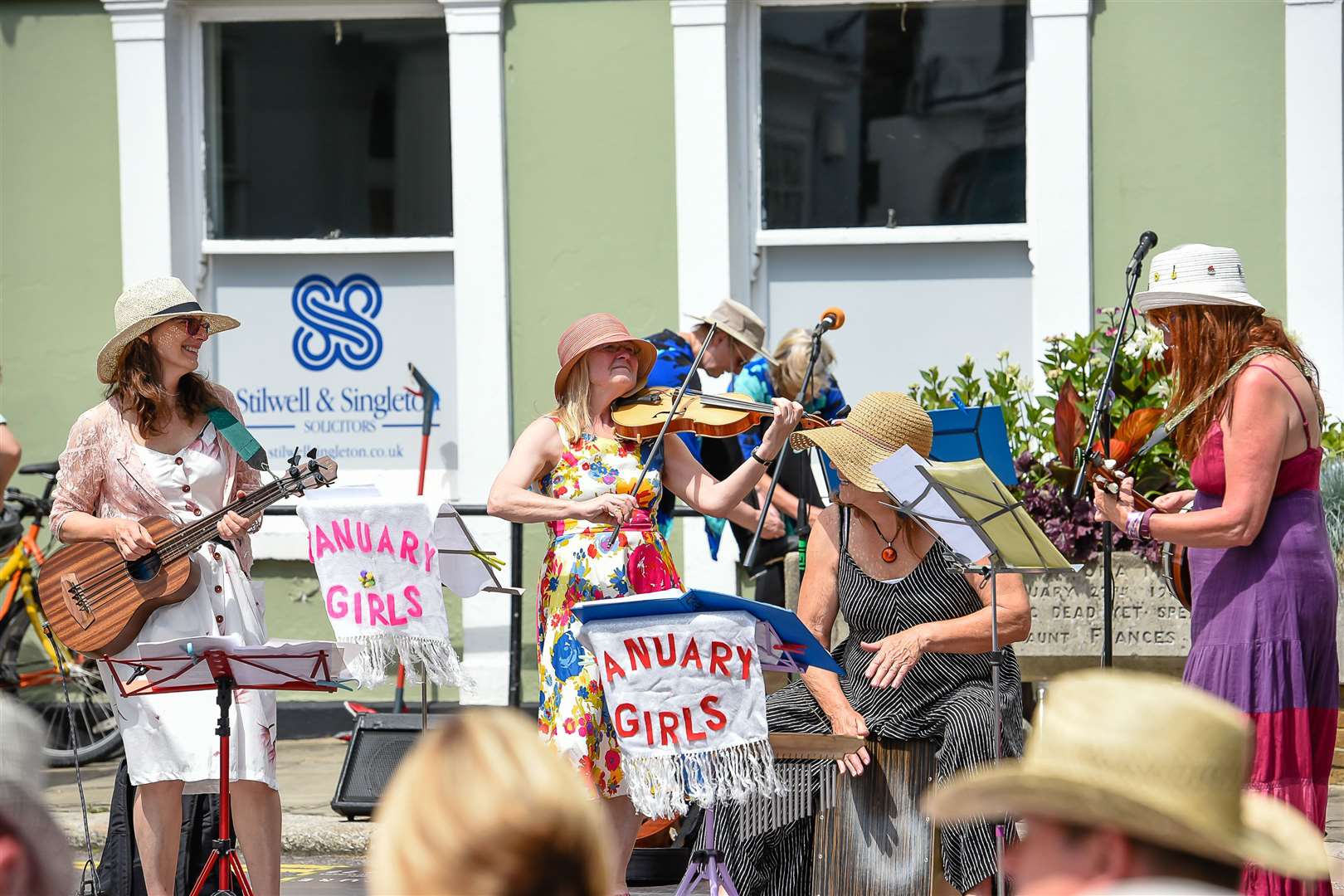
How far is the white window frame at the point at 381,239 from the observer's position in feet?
27.1

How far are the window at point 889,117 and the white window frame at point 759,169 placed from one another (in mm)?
74

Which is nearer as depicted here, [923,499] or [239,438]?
[923,499]

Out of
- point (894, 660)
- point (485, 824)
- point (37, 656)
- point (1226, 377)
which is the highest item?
point (1226, 377)

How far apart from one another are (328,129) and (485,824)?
24.9ft

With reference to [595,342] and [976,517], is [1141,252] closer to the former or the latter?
[976,517]

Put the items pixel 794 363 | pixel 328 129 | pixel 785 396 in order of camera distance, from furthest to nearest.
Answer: pixel 328 129 → pixel 785 396 → pixel 794 363

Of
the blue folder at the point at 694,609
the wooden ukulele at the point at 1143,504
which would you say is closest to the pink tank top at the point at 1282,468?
the wooden ukulele at the point at 1143,504

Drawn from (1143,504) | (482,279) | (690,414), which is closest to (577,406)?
(690,414)

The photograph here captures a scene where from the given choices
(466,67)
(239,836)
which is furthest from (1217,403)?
(466,67)

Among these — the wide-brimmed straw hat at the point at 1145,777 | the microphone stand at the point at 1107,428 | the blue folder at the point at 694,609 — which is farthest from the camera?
the microphone stand at the point at 1107,428

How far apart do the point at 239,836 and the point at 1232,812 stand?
355cm

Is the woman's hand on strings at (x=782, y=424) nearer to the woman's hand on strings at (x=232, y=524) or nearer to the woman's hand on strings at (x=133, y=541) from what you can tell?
the woman's hand on strings at (x=232, y=524)

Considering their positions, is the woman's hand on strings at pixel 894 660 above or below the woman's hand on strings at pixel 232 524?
below

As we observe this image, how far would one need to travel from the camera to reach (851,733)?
454cm
